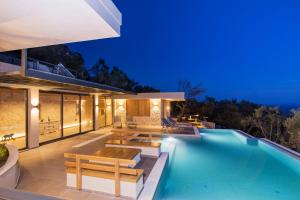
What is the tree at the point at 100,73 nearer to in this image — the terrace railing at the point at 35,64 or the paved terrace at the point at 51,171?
the terrace railing at the point at 35,64

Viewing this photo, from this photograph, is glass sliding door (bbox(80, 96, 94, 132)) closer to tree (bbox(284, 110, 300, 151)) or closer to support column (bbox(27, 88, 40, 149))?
support column (bbox(27, 88, 40, 149))

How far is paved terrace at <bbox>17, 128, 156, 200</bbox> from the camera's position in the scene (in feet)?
12.7

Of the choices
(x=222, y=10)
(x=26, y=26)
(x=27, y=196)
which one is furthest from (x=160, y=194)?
(x=222, y=10)

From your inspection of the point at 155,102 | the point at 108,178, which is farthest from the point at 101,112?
the point at 108,178

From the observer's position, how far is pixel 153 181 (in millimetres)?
4387

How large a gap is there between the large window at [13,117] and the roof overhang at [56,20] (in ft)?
21.0

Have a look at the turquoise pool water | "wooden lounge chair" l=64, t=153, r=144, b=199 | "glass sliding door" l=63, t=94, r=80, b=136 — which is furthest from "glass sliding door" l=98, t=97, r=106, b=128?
"wooden lounge chair" l=64, t=153, r=144, b=199

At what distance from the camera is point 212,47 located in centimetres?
4431

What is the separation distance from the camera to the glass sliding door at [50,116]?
30.0ft

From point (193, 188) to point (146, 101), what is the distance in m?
11.3

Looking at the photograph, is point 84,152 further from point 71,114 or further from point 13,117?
point 71,114

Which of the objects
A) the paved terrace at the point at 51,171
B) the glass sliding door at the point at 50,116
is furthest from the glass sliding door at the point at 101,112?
the paved terrace at the point at 51,171

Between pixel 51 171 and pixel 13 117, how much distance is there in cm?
417

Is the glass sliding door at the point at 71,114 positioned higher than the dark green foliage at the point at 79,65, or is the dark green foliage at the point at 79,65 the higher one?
the dark green foliage at the point at 79,65
